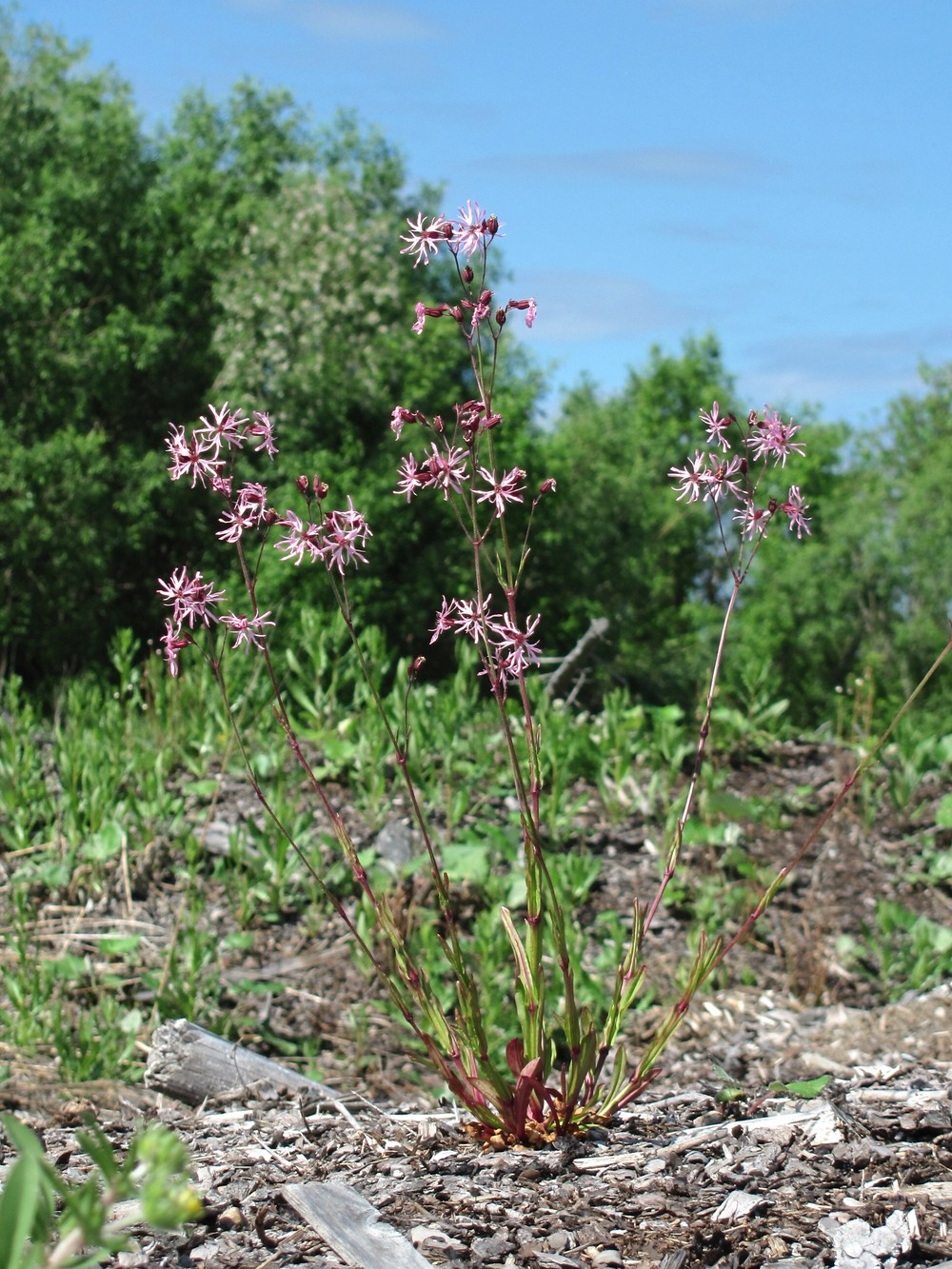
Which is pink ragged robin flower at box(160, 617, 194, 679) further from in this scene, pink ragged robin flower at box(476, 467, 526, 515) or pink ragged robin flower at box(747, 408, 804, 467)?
pink ragged robin flower at box(747, 408, 804, 467)

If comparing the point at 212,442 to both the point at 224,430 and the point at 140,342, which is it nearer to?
the point at 224,430

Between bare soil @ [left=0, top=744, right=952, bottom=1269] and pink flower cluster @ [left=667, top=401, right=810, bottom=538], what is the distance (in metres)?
1.23

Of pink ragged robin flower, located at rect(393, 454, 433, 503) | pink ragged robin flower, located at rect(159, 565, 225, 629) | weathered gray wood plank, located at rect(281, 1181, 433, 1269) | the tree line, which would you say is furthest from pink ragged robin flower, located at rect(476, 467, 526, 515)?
the tree line

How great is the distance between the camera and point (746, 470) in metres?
2.55

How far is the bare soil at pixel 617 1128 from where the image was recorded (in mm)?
2148

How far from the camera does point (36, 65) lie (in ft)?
71.7

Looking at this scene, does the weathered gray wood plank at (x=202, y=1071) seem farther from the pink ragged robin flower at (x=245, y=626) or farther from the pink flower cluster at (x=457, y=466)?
the pink flower cluster at (x=457, y=466)

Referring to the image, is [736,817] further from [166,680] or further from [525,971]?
[525,971]

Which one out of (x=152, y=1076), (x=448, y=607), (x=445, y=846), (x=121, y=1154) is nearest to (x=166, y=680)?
(x=445, y=846)

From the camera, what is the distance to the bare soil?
7.05 feet

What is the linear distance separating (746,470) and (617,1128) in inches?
56.0

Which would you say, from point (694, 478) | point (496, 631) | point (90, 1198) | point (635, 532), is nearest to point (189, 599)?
point (496, 631)

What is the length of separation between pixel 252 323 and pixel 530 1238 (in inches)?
717

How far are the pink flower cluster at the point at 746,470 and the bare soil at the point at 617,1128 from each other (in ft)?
4.02
